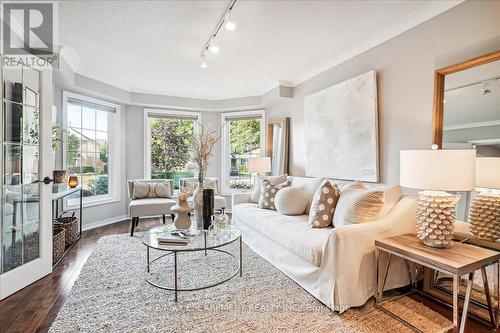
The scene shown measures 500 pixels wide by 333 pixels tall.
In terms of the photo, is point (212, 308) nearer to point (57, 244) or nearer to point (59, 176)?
point (57, 244)

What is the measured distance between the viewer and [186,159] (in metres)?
5.68

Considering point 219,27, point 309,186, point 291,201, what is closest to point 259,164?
point 309,186

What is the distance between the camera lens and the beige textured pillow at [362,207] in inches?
87.6

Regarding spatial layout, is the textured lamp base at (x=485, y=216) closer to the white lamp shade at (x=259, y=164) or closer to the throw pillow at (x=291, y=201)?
the throw pillow at (x=291, y=201)

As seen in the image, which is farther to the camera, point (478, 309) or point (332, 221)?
point (332, 221)

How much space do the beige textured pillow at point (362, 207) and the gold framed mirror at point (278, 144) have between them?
228 cm

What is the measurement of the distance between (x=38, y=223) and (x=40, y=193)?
30cm

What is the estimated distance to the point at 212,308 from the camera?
77.6 inches

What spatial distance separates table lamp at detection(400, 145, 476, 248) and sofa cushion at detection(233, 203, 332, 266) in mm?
726

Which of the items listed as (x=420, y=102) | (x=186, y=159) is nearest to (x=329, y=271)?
(x=420, y=102)

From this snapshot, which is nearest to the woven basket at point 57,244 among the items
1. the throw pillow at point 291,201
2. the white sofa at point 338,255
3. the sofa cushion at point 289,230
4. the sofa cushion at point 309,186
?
the sofa cushion at point 289,230

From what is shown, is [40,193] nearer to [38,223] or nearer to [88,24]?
[38,223]

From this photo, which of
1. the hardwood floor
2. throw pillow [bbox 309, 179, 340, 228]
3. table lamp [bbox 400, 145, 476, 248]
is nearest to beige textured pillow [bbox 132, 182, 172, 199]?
the hardwood floor

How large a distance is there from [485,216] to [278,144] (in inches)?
127
